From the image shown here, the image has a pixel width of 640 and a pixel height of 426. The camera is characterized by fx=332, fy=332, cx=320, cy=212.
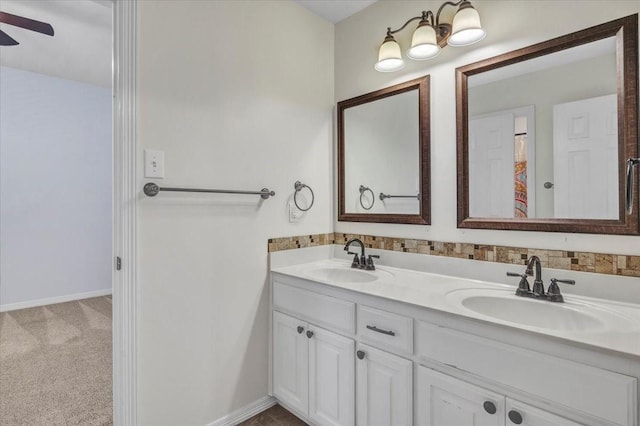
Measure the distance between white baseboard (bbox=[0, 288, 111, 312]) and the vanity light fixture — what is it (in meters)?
4.17

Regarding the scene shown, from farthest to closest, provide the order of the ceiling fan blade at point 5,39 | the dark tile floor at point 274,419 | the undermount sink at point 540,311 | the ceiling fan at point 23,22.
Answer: the ceiling fan blade at point 5,39
the ceiling fan at point 23,22
the dark tile floor at point 274,419
the undermount sink at point 540,311

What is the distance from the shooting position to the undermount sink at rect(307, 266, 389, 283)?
1824mm

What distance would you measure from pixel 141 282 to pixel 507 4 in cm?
204

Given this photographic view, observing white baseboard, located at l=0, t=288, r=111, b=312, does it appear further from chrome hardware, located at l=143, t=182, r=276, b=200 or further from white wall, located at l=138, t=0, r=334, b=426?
chrome hardware, located at l=143, t=182, r=276, b=200

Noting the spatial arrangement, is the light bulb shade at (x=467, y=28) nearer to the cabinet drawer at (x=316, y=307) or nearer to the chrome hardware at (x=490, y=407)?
the cabinet drawer at (x=316, y=307)

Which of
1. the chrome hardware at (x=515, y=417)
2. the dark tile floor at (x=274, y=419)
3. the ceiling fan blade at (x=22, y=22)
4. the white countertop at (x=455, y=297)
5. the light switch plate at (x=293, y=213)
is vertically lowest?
the dark tile floor at (x=274, y=419)

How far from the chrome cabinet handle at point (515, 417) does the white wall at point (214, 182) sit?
4.09 feet

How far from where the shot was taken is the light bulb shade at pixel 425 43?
163 centimetres

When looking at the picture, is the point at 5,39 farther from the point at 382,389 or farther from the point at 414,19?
the point at 382,389

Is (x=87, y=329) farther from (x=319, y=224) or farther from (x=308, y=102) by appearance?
(x=308, y=102)

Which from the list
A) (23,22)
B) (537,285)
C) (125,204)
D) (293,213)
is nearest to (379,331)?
(537,285)

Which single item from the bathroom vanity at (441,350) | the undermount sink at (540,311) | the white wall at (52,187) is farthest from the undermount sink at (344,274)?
the white wall at (52,187)

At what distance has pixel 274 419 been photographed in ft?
5.84

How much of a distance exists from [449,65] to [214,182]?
1.33 meters
